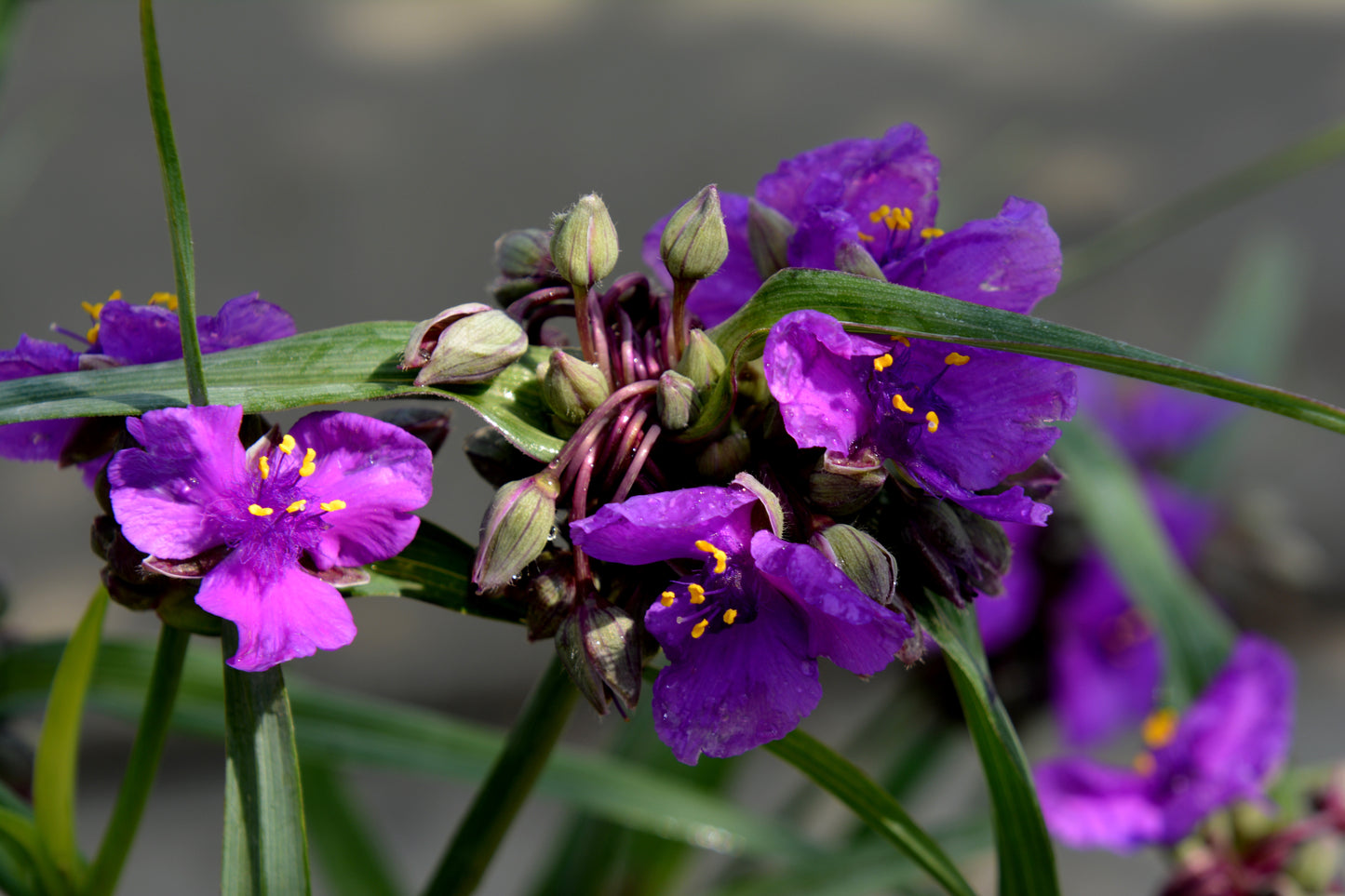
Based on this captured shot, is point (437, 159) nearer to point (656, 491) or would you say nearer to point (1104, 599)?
point (1104, 599)

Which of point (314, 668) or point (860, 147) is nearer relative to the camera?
point (860, 147)

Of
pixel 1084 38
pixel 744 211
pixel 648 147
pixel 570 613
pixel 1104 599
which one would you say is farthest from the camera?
pixel 1084 38

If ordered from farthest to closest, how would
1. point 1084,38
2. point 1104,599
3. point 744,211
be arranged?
1. point 1084,38
2. point 1104,599
3. point 744,211

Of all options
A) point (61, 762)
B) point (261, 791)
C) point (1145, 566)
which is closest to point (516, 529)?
point (261, 791)

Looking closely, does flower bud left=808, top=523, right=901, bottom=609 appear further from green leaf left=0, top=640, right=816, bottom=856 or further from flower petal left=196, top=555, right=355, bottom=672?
green leaf left=0, top=640, right=816, bottom=856

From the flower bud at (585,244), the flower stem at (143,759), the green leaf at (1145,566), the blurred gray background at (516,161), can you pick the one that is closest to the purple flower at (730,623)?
the flower bud at (585,244)

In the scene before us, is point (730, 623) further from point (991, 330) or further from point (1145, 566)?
point (1145, 566)

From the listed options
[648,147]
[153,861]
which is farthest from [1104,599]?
[153,861]
